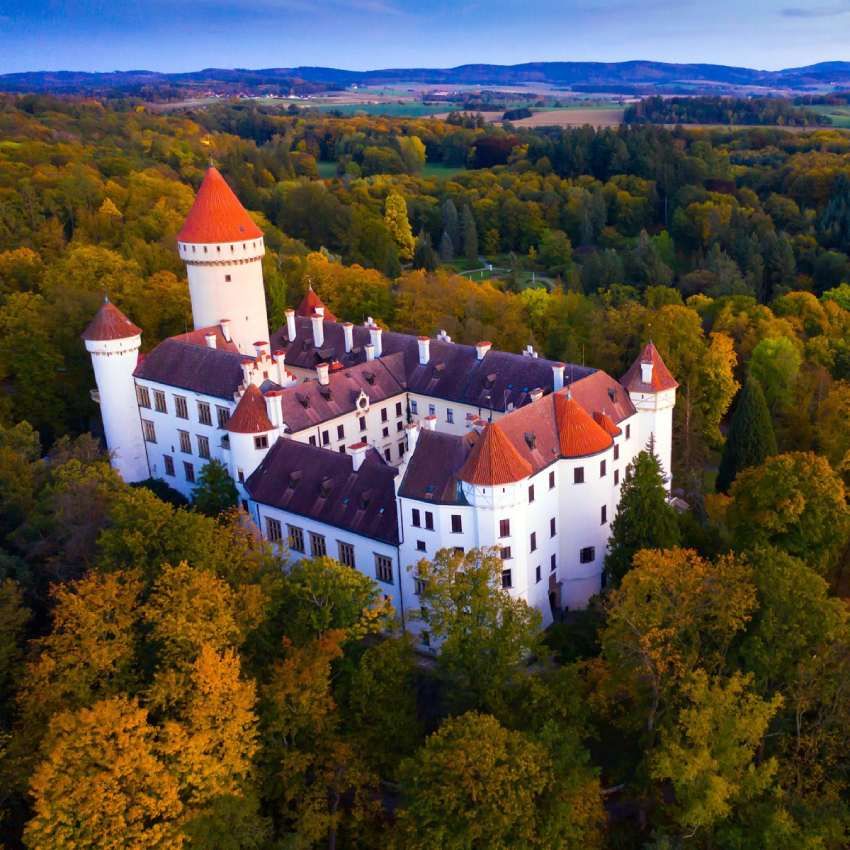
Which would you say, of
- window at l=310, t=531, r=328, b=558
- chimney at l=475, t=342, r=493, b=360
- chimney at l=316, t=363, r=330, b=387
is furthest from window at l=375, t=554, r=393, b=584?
chimney at l=475, t=342, r=493, b=360

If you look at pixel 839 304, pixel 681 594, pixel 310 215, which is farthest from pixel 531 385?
pixel 310 215

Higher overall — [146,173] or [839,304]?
[146,173]

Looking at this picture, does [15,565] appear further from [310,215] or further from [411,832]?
[310,215]

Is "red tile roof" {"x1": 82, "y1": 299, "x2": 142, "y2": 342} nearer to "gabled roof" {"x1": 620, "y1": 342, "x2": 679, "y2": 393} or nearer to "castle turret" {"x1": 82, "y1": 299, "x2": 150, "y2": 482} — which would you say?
"castle turret" {"x1": 82, "y1": 299, "x2": 150, "y2": 482}

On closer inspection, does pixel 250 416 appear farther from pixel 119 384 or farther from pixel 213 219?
pixel 213 219

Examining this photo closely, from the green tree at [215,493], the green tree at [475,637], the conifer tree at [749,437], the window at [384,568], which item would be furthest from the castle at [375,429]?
the conifer tree at [749,437]

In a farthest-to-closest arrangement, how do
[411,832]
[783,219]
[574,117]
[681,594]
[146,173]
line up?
[574,117]
[783,219]
[146,173]
[681,594]
[411,832]

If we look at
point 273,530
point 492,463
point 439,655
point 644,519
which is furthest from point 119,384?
point 644,519
